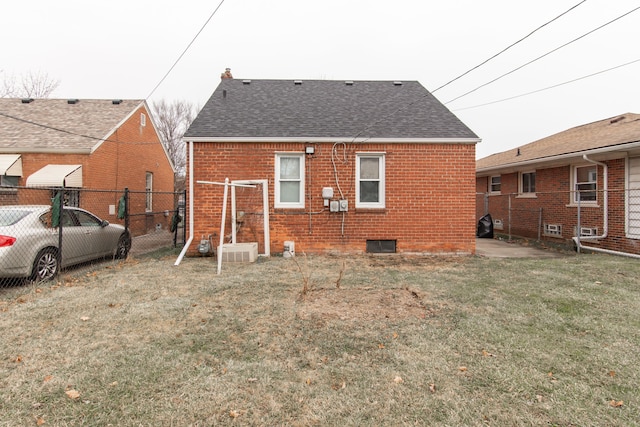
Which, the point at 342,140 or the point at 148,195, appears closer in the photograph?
the point at 342,140

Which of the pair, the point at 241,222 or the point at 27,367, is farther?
the point at 241,222

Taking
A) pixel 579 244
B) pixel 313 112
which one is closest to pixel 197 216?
pixel 313 112

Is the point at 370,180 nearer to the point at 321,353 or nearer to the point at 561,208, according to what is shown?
the point at 321,353

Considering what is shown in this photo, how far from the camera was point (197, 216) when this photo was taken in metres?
8.89

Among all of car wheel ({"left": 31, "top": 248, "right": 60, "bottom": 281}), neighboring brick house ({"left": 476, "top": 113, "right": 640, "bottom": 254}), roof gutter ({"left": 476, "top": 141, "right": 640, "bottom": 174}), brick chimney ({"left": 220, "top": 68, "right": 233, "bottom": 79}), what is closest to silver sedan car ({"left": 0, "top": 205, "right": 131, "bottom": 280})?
car wheel ({"left": 31, "top": 248, "right": 60, "bottom": 281})

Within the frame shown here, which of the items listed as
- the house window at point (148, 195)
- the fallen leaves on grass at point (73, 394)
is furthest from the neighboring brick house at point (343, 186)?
the house window at point (148, 195)

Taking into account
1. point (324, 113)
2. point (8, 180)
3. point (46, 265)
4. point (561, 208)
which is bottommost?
point (46, 265)

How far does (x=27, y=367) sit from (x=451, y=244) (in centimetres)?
868

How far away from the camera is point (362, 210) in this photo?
355 inches

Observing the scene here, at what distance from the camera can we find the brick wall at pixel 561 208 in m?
9.42

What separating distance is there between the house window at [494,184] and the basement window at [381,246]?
Result: 9477 millimetres

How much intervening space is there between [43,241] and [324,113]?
7433 millimetres

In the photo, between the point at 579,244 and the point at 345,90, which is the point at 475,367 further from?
the point at 345,90

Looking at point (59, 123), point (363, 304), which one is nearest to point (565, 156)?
point (363, 304)
